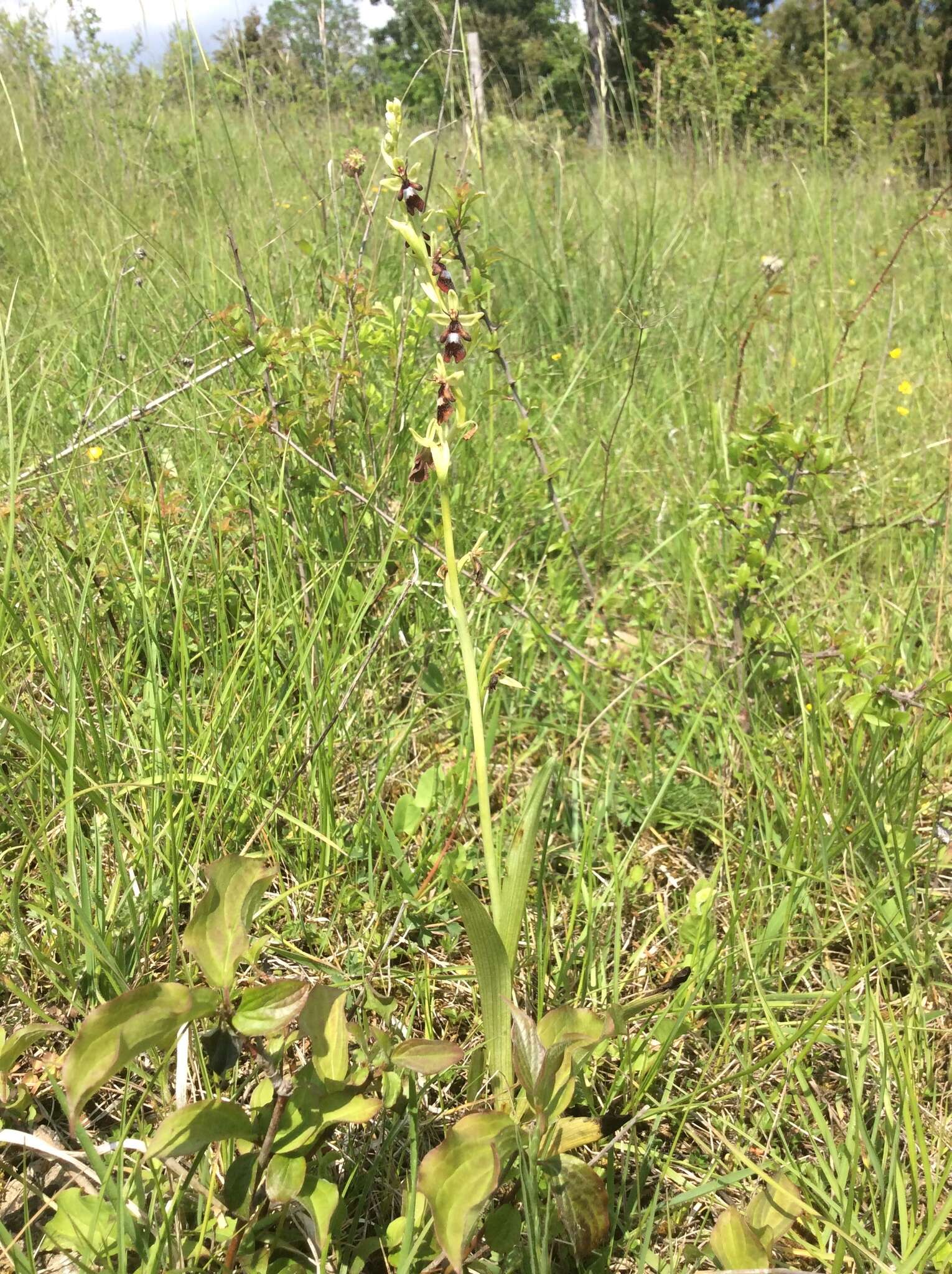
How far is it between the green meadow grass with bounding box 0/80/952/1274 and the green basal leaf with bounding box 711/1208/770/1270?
63 mm

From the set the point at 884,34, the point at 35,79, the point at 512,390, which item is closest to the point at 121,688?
the point at 512,390

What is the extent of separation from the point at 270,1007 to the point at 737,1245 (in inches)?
16.1

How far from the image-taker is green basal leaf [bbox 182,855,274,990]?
640 mm

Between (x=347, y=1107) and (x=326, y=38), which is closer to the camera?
(x=347, y=1107)

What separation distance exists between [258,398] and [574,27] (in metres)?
2.24

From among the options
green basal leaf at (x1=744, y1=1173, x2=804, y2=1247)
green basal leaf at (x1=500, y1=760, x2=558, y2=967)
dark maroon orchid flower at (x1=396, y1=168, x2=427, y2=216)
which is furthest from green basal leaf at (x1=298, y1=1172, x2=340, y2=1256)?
dark maroon orchid flower at (x1=396, y1=168, x2=427, y2=216)

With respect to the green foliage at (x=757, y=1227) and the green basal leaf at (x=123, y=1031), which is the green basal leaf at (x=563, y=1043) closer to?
the green foliage at (x=757, y=1227)

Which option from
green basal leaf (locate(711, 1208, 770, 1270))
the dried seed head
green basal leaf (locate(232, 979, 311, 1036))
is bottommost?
green basal leaf (locate(711, 1208, 770, 1270))

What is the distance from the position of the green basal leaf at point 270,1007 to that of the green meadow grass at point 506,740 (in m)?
0.14

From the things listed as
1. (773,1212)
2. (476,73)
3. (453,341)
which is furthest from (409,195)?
(476,73)

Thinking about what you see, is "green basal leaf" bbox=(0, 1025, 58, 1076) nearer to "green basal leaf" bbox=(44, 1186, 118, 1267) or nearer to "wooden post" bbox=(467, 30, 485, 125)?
"green basal leaf" bbox=(44, 1186, 118, 1267)

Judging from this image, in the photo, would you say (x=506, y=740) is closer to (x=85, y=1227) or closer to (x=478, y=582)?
(x=478, y=582)

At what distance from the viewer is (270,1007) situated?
0.64 meters

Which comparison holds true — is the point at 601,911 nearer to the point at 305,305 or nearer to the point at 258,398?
the point at 258,398
